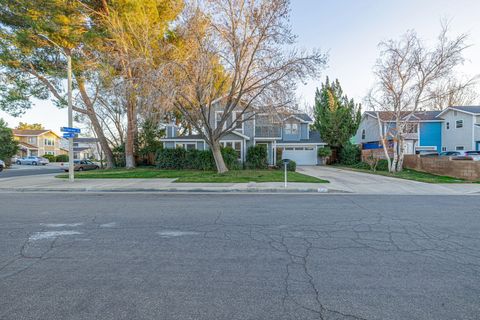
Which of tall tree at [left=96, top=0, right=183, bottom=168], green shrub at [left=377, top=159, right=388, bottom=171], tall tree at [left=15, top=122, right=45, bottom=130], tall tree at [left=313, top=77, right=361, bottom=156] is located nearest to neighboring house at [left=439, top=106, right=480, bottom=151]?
tall tree at [left=313, top=77, right=361, bottom=156]

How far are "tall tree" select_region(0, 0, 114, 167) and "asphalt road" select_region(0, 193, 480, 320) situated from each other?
610 inches

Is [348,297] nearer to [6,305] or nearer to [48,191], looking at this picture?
[6,305]

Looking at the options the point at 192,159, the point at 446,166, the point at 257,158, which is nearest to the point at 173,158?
the point at 192,159

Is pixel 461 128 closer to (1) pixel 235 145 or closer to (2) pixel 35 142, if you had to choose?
(1) pixel 235 145

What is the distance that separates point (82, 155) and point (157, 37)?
60.9 m

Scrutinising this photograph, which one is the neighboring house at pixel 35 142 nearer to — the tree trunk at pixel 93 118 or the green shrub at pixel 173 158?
the tree trunk at pixel 93 118

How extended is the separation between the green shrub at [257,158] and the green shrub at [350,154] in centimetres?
1215

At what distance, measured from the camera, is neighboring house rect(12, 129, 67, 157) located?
52.4 meters

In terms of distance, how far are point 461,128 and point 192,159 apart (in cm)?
3241

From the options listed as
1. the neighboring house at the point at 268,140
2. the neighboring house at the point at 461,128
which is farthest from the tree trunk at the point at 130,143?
the neighboring house at the point at 461,128

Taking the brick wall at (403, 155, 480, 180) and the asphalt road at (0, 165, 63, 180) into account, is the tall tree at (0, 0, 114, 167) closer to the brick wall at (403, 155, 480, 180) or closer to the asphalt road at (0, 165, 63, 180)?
the asphalt road at (0, 165, 63, 180)

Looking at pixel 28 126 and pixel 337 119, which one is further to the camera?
pixel 28 126

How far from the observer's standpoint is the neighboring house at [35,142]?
5241 centimetres

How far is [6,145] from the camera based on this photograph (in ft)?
107
